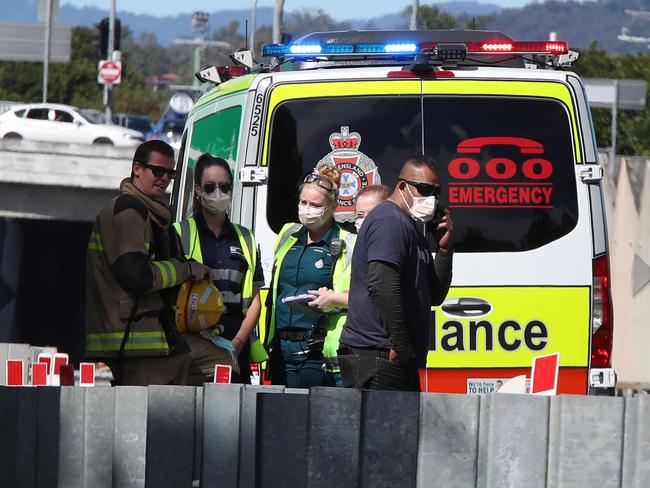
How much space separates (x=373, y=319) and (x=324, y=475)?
6.72 feet

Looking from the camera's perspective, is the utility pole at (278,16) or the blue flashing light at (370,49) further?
the utility pole at (278,16)

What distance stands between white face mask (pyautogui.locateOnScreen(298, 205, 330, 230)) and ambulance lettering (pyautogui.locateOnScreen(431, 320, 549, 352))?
73 cm

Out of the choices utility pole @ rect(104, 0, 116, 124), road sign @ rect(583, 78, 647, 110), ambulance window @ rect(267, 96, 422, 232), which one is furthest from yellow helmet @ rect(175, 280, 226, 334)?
utility pole @ rect(104, 0, 116, 124)

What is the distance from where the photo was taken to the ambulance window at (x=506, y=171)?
25.3ft

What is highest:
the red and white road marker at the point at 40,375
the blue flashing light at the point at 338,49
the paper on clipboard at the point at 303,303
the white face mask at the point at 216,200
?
the blue flashing light at the point at 338,49

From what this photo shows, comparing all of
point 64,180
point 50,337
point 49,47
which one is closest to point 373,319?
point 64,180

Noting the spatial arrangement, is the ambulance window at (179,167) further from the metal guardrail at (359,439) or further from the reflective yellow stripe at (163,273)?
the metal guardrail at (359,439)

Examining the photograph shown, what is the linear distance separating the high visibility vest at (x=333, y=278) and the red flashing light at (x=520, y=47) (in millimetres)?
1322

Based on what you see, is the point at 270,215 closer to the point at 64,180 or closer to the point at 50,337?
the point at 64,180

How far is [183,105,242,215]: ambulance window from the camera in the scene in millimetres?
8414

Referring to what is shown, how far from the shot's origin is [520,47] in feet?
27.8

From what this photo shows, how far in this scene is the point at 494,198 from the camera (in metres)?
7.72

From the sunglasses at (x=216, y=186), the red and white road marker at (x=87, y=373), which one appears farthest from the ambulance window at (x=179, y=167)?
the red and white road marker at (x=87, y=373)

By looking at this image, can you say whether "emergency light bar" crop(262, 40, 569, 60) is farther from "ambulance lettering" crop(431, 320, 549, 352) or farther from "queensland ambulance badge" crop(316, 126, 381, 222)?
"ambulance lettering" crop(431, 320, 549, 352)
